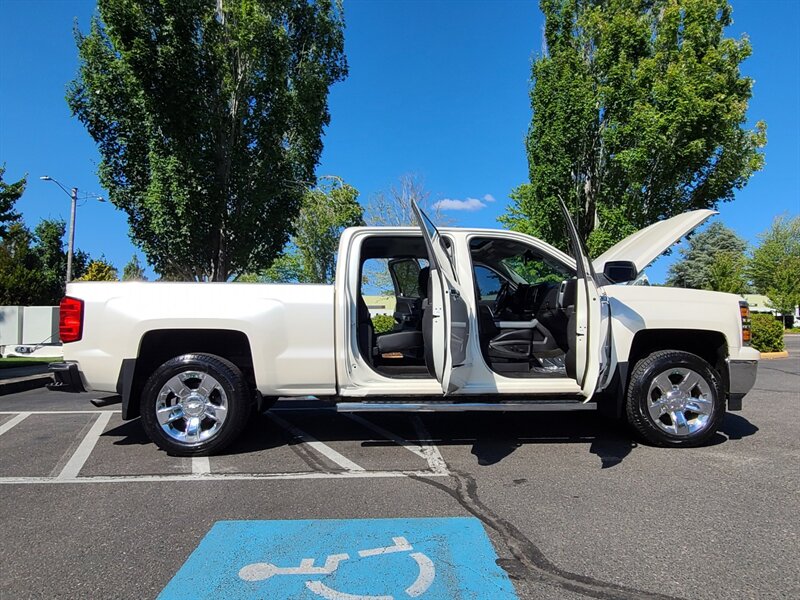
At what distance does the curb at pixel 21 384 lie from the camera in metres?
9.18

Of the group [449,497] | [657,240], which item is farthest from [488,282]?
[449,497]

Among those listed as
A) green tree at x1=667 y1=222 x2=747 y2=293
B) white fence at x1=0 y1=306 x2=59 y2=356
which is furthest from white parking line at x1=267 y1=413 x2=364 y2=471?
green tree at x1=667 y1=222 x2=747 y2=293

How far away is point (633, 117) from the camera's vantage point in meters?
14.6

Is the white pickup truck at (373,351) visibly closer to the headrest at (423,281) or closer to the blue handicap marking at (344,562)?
the headrest at (423,281)

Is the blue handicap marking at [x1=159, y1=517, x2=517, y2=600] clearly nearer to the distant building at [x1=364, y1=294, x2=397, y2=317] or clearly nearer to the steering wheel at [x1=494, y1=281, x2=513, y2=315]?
the steering wheel at [x1=494, y1=281, x2=513, y2=315]

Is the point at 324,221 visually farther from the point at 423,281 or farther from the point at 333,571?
the point at 333,571

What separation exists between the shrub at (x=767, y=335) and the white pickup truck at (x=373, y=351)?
11901 mm

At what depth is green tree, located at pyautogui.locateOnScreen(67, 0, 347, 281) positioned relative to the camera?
14.7m

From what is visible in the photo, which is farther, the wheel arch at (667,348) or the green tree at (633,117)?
the green tree at (633,117)

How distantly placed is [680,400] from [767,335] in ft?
41.1

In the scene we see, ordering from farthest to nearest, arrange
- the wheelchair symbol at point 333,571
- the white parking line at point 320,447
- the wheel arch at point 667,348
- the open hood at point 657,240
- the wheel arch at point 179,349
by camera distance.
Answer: the open hood at point 657,240 < the wheel arch at point 667,348 < the wheel arch at point 179,349 < the white parking line at point 320,447 < the wheelchair symbol at point 333,571

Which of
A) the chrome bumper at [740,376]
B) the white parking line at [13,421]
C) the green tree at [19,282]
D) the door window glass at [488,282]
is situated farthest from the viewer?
the green tree at [19,282]

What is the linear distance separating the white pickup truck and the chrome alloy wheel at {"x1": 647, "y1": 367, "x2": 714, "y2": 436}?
1cm

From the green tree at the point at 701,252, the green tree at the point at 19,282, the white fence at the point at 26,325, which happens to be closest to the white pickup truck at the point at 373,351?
the white fence at the point at 26,325
